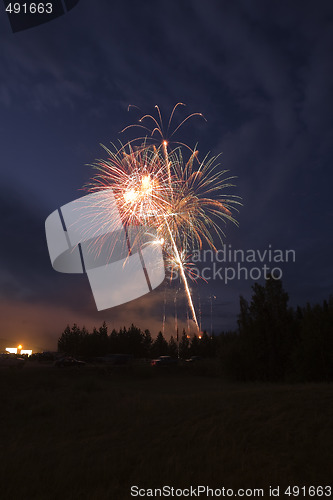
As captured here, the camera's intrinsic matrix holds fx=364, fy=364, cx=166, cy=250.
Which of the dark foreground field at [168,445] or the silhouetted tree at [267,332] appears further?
the silhouetted tree at [267,332]

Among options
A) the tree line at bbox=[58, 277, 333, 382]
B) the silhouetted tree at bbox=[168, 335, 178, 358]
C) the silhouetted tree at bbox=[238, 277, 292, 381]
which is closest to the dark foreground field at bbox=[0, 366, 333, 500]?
the tree line at bbox=[58, 277, 333, 382]

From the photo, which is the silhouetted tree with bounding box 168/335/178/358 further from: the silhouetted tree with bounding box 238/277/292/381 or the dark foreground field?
the dark foreground field

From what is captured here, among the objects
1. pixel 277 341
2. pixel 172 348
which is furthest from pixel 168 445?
pixel 172 348

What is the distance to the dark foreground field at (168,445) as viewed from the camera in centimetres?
1062

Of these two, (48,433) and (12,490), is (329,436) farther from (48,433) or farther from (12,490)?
(48,433)

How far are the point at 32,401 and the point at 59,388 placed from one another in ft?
19.9

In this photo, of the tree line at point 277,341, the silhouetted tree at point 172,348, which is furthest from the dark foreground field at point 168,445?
the silhouetted tree at point 172,348

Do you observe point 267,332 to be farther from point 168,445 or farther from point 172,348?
point 172,348

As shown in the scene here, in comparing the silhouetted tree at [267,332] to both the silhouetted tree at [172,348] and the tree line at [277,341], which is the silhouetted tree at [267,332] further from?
the silhouetted tree at [172,348]

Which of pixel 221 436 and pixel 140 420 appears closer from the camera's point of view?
pixel 221 436

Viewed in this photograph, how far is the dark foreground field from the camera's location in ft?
34.9

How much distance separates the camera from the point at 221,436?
1373 cm

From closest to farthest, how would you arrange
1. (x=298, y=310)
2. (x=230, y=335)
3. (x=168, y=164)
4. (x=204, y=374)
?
1. (x=168, y=164)
2. (x=298, y=310)
3. (x=230, y=335)
4. (x=204, y=374)

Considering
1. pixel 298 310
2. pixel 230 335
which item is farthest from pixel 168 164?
pixel 230 335
